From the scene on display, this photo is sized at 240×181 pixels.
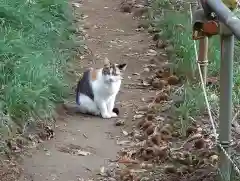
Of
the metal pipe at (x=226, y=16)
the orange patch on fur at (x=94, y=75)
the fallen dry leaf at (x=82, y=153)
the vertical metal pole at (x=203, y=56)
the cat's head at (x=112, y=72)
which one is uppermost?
the metal pipe at (x=226, y=16)

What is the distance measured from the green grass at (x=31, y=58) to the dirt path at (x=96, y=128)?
1.04ft

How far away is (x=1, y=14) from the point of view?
698 cm

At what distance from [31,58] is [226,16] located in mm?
3430

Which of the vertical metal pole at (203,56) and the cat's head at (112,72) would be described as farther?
the cat's head at (112,72)

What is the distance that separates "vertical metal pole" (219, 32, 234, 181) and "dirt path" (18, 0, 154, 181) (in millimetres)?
1305

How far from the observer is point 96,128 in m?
6.08

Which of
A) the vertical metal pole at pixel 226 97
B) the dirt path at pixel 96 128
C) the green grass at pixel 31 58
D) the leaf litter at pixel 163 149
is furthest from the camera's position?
the green grass at pixel 31 58

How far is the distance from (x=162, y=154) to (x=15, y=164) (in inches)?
45.8

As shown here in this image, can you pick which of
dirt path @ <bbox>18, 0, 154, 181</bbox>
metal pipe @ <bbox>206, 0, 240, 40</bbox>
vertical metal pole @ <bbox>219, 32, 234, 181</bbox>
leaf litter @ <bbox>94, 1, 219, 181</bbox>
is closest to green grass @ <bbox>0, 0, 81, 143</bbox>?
dirt path @ <bbox>18, 0, 154, 181</bbox>

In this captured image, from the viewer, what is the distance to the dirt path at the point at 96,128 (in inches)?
199

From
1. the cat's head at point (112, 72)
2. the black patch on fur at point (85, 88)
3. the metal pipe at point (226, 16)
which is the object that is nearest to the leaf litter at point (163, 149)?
the cat's head at point (112, 72)

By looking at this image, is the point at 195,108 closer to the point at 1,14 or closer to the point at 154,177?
the point at 154,177

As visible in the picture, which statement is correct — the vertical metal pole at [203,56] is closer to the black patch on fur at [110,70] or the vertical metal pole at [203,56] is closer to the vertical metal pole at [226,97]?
Answer: the black patch on fur at [110,70]

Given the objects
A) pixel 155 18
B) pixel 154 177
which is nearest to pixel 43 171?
pixel 154 177
